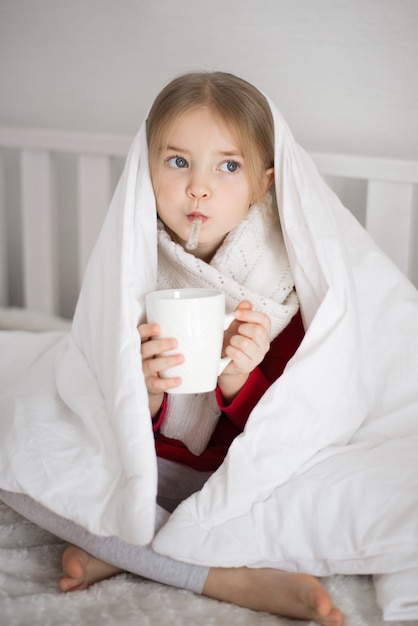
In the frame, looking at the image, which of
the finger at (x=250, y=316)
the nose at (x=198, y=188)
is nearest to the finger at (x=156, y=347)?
the finger at (x=250, y=316)

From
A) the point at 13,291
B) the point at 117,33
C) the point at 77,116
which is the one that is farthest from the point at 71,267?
the point at 117,33

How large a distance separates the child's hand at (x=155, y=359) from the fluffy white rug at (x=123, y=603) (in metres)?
0.22

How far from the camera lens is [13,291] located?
194 cm

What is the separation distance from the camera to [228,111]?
96cm

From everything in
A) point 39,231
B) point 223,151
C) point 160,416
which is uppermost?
point 223,151

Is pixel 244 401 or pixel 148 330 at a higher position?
pixel 148 330

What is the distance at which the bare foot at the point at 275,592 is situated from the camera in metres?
0.75

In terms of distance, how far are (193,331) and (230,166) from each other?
0.27m

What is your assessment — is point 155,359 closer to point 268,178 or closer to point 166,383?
point 166,383

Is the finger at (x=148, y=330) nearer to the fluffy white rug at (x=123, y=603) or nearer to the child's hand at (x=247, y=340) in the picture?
the child's hand at (x=247, y=340)

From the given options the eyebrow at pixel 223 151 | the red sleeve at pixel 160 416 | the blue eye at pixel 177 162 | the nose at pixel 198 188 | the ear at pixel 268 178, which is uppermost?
the eyebrow at pixel 223 151

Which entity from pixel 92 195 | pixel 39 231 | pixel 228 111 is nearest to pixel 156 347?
pixel 228 111

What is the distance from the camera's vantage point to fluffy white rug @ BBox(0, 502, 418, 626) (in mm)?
757

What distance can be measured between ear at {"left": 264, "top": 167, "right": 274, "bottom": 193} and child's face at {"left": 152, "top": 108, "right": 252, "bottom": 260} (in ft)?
0.16
